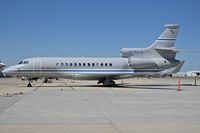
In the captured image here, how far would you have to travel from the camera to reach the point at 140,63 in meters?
36.5

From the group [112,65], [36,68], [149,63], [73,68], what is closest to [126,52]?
[112,65]

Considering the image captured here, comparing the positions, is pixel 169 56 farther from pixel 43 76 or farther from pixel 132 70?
pixel 43 76

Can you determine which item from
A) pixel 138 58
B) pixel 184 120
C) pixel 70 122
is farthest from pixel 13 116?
pixel 138 58

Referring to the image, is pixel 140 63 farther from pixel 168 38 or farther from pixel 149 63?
pixel 168 38

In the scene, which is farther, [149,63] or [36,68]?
[149,63]

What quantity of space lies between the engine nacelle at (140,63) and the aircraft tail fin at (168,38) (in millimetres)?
2113

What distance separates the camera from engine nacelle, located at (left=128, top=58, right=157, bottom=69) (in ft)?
120

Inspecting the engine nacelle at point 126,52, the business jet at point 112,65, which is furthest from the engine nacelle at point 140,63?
the engine nacelle at point 126,52

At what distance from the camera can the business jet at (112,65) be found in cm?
3512

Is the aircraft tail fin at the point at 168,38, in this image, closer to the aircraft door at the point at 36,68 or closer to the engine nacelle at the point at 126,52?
the engine nacelle at the point at 126,52

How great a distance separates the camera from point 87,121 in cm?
1041

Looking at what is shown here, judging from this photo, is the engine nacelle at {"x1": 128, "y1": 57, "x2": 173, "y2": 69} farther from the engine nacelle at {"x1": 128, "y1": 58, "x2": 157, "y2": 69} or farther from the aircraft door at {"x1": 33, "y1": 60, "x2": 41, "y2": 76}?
the aircraft door at {"x1": 33, "y1": 60, "x2": 41, "y2": 76}

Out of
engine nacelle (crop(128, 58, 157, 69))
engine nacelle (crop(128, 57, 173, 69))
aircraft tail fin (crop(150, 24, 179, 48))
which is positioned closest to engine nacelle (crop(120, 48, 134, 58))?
engine nacelle (crop(128, 57, 173, 69))

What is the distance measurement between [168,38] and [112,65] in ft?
23.6
